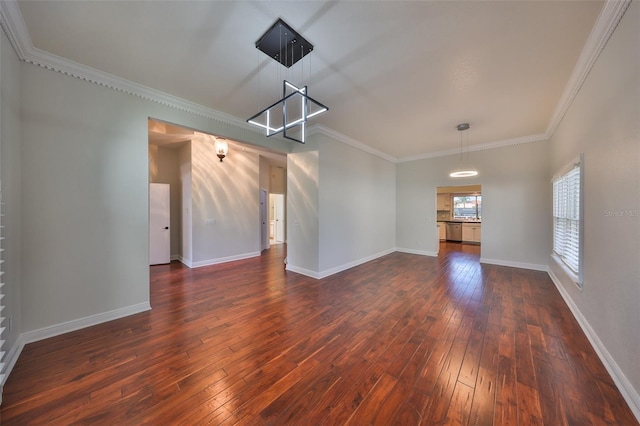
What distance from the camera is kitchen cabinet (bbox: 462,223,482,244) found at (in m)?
8.41

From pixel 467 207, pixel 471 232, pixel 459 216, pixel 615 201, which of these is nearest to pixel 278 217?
pixel 471 232

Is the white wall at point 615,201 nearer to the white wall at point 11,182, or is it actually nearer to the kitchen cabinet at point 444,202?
the white wall at point 11,182

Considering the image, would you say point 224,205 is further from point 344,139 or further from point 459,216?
point 459,216

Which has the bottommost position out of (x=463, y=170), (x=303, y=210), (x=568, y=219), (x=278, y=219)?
(x=278, y=219)

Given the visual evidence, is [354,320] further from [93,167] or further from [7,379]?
[93,167]

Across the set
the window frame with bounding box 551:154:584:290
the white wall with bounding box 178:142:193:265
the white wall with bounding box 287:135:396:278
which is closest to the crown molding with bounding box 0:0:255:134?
the white wall with bounding box 287:135:396:278

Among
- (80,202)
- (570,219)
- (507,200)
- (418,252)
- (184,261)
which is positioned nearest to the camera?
(80,202)

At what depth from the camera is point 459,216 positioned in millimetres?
9648

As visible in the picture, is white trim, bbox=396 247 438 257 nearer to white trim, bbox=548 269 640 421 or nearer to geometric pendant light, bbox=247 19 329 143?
white trim, bbox=548 269 640 421

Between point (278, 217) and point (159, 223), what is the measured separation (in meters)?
4.64

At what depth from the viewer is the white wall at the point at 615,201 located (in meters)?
1.53

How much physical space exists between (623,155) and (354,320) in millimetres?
2782

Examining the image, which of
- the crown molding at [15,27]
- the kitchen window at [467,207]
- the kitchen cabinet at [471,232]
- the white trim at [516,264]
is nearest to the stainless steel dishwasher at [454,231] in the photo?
the kitchen cabinet at [471,232]

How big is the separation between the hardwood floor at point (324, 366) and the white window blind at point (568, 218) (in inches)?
27.7
